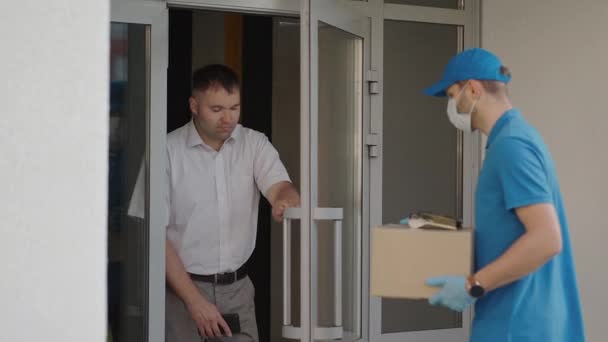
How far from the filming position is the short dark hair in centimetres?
464

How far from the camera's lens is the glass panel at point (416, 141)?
498 centimetres

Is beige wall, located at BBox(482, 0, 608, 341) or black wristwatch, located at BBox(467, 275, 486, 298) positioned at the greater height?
beige wall, located at BBox(482, 0, 608, 341)

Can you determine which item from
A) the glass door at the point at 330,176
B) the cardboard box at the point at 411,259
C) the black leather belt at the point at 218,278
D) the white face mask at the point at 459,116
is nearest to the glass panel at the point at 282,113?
the glass door at the point at 330,176

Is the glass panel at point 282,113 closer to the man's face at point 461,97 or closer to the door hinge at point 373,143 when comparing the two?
the door hinge at point 373,143

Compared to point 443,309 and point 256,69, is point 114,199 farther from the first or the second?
point 256,69

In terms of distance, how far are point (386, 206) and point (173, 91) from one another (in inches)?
86.3

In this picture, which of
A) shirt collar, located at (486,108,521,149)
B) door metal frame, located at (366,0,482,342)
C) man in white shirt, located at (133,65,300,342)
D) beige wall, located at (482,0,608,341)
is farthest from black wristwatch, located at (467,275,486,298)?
beige wall, located at (482,0,608,341)

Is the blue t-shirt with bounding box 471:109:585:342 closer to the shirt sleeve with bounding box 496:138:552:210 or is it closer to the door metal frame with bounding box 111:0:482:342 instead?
the shirt sleeve with bounding box 496:138:552:210

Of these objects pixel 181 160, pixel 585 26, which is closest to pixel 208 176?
pixel 181 160

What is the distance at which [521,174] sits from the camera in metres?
2.56

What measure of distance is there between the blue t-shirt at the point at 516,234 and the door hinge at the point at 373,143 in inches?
82.2

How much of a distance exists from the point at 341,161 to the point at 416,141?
0.67 metres

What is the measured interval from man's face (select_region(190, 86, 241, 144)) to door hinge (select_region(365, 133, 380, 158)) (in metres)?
0.67

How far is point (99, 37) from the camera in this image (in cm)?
187
